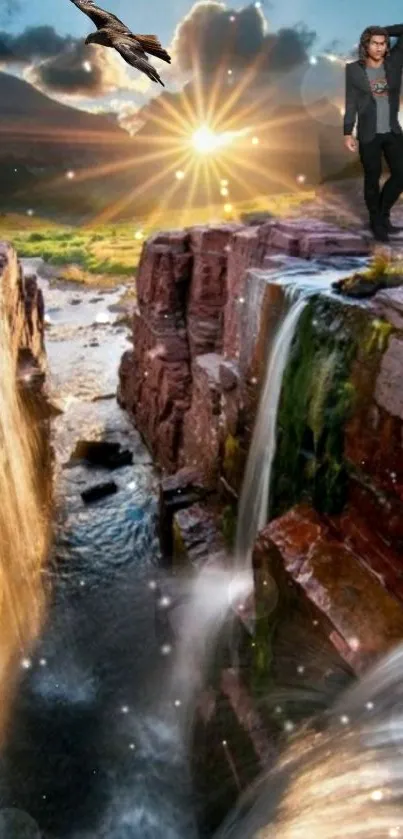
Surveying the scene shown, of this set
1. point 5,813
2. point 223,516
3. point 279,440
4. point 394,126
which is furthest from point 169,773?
point 394,126

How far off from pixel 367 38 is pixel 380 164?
1.41 m

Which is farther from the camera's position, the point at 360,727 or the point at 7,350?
the point at 7,350

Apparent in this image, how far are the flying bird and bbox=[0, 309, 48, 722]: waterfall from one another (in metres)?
5.03

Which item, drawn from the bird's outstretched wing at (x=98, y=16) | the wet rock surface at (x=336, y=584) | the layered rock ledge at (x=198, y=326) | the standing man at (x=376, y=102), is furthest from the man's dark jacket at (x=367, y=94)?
the wet rock surface at (x=336, y=584)

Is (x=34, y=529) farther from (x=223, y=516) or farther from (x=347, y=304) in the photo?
(x=347, y=304)

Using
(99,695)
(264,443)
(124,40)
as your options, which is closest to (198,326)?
(264,443)

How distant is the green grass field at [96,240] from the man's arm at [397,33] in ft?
77.8

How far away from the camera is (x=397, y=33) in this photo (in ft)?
21.3

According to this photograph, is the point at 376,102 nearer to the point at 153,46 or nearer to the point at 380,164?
the point at 380,164

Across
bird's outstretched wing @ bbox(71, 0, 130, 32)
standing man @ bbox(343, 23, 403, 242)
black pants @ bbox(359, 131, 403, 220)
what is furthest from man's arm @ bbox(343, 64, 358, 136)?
bird's outstretched wing @ bbox(71, 0, 130, 32)

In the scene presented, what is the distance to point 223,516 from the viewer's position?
833cm

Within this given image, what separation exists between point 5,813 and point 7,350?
6151 millimetres

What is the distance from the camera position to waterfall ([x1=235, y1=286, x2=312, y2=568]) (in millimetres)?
6219

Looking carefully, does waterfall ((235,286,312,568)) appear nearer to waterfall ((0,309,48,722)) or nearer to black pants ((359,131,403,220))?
black pants ((359,131,403,220))
